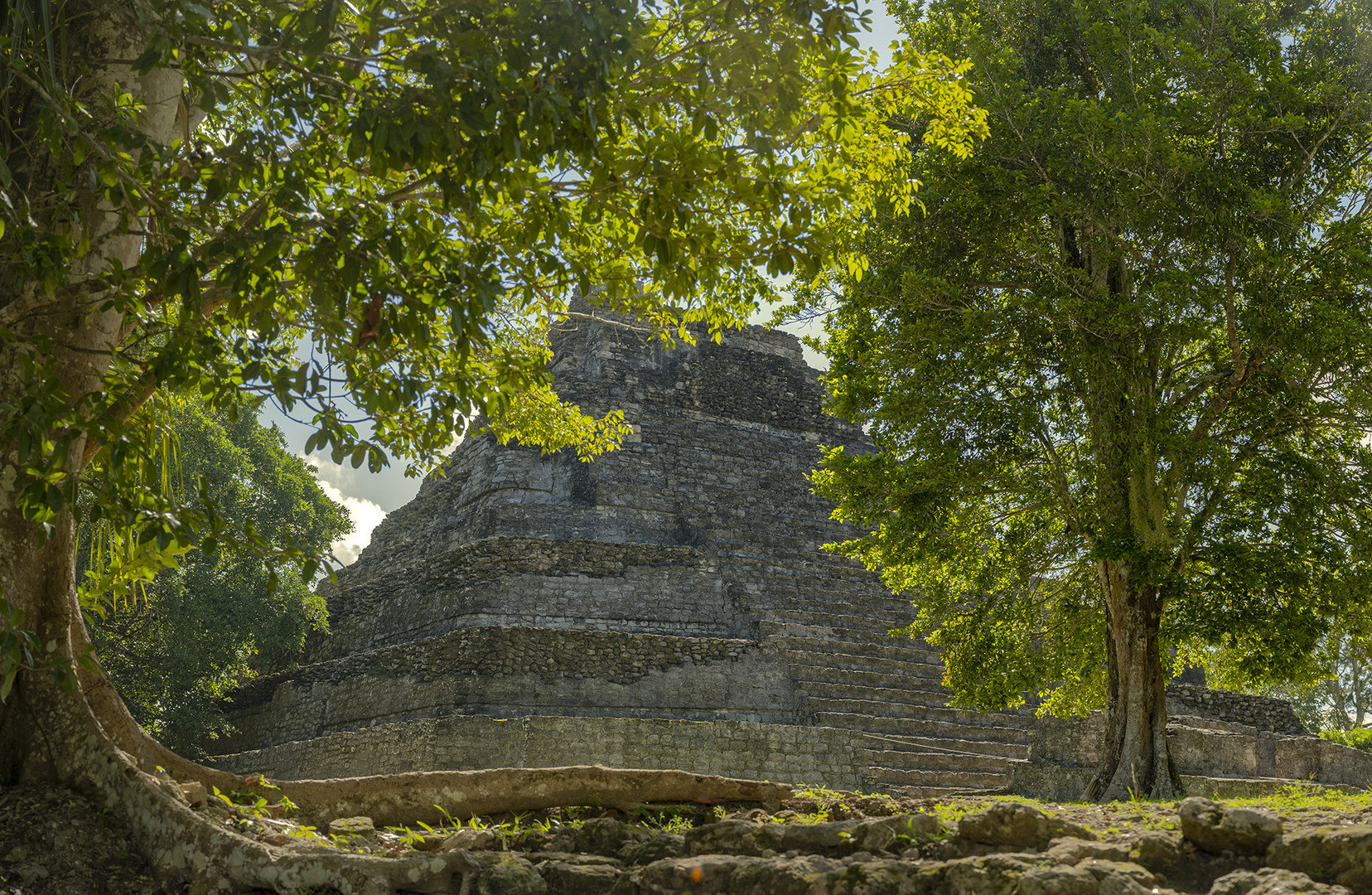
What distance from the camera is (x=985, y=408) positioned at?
8961 mm

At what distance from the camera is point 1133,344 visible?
8.47 metres

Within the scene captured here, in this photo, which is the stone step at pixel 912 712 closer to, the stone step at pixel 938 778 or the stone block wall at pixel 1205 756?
the stone block wall at pixel 1205 756

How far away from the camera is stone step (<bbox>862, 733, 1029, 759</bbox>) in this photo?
A: 452 inches

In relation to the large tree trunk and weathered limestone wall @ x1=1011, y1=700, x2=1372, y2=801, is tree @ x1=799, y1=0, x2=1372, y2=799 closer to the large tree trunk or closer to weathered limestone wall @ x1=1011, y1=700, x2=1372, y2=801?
the large tree trunk

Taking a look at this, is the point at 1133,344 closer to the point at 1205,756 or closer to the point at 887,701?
the point at 887,701

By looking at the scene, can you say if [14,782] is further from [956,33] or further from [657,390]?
[657,390]

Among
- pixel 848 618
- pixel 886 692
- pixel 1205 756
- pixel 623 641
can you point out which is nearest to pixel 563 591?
pixel 623 641

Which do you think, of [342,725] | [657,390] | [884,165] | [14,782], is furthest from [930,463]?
[657,390]

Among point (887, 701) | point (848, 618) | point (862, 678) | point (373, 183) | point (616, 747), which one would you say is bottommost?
point (616, 747)

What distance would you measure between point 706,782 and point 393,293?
3116 millimetres

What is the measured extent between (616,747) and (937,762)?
12.9ft

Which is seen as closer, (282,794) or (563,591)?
(282,794)

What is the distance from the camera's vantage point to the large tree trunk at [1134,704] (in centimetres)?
820

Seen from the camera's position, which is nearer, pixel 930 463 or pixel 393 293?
pixel 393 293
